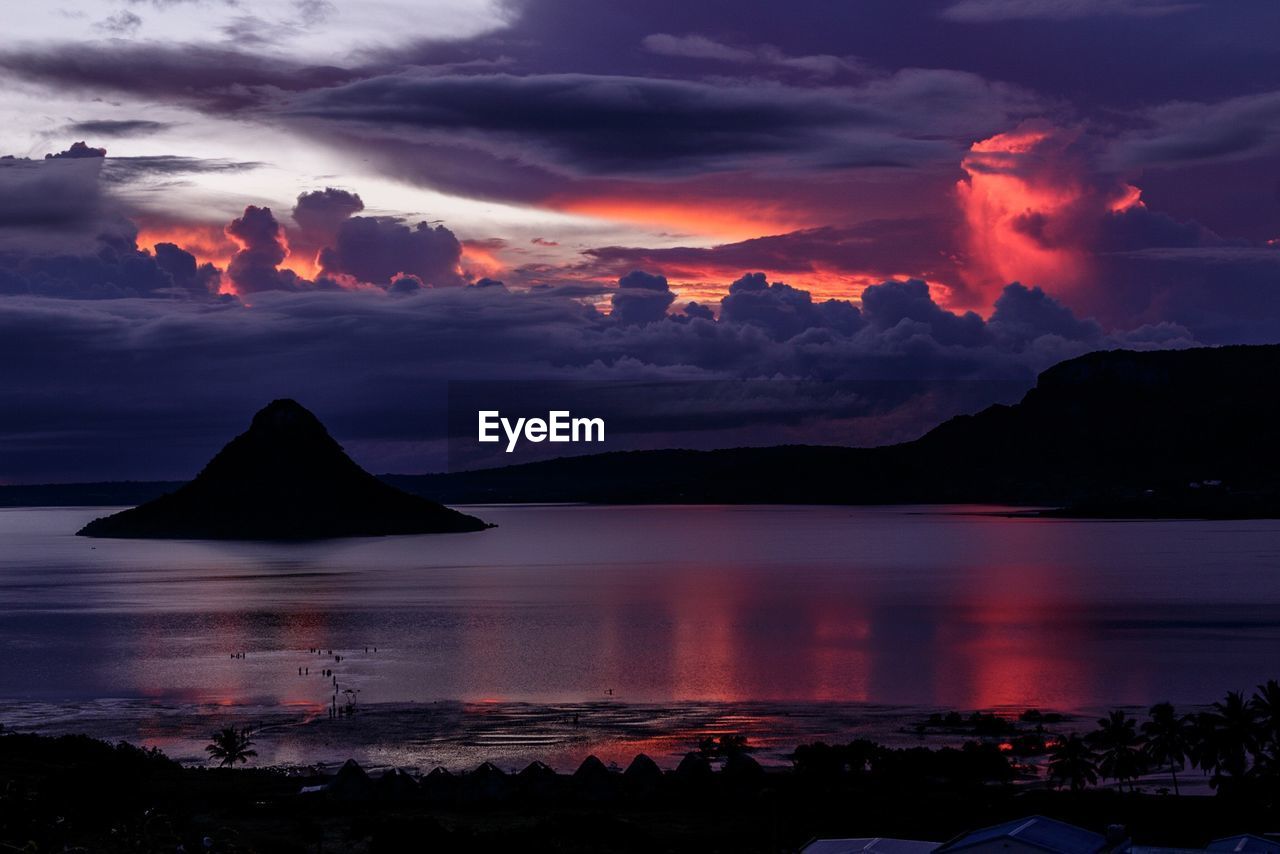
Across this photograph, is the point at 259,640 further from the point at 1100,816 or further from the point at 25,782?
the point at 1100,816

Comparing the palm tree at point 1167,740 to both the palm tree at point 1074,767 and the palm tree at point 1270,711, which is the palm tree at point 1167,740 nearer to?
the palm tree at point 1270,711

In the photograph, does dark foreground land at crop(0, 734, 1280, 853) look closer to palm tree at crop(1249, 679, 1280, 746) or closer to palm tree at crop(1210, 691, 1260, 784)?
palm tree at crop(1210, 691, 1260, 784)

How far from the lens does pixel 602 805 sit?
71562 millimetres

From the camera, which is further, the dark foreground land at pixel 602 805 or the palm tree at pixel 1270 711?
the palm tree at pixel 1270 711

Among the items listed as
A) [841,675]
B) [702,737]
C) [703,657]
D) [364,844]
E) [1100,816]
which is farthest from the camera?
[703,657]

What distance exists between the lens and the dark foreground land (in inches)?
2497

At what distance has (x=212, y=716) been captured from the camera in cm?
11119

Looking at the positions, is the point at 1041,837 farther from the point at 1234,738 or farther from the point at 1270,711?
the point at 1270,711

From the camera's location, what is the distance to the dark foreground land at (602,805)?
208 feet

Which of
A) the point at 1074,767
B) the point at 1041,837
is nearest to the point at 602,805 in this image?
the point at 1074,767

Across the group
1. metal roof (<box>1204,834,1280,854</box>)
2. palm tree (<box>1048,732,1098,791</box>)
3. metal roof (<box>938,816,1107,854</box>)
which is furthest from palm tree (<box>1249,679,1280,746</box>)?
metal roof (<box>938,816,1107,854</box>)

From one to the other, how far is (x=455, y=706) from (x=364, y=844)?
171ft

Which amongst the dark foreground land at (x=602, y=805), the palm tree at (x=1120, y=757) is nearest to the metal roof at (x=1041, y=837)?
the dark foreground land at (x=602, y=805)

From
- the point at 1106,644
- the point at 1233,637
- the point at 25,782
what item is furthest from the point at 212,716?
the point at 1233,637
